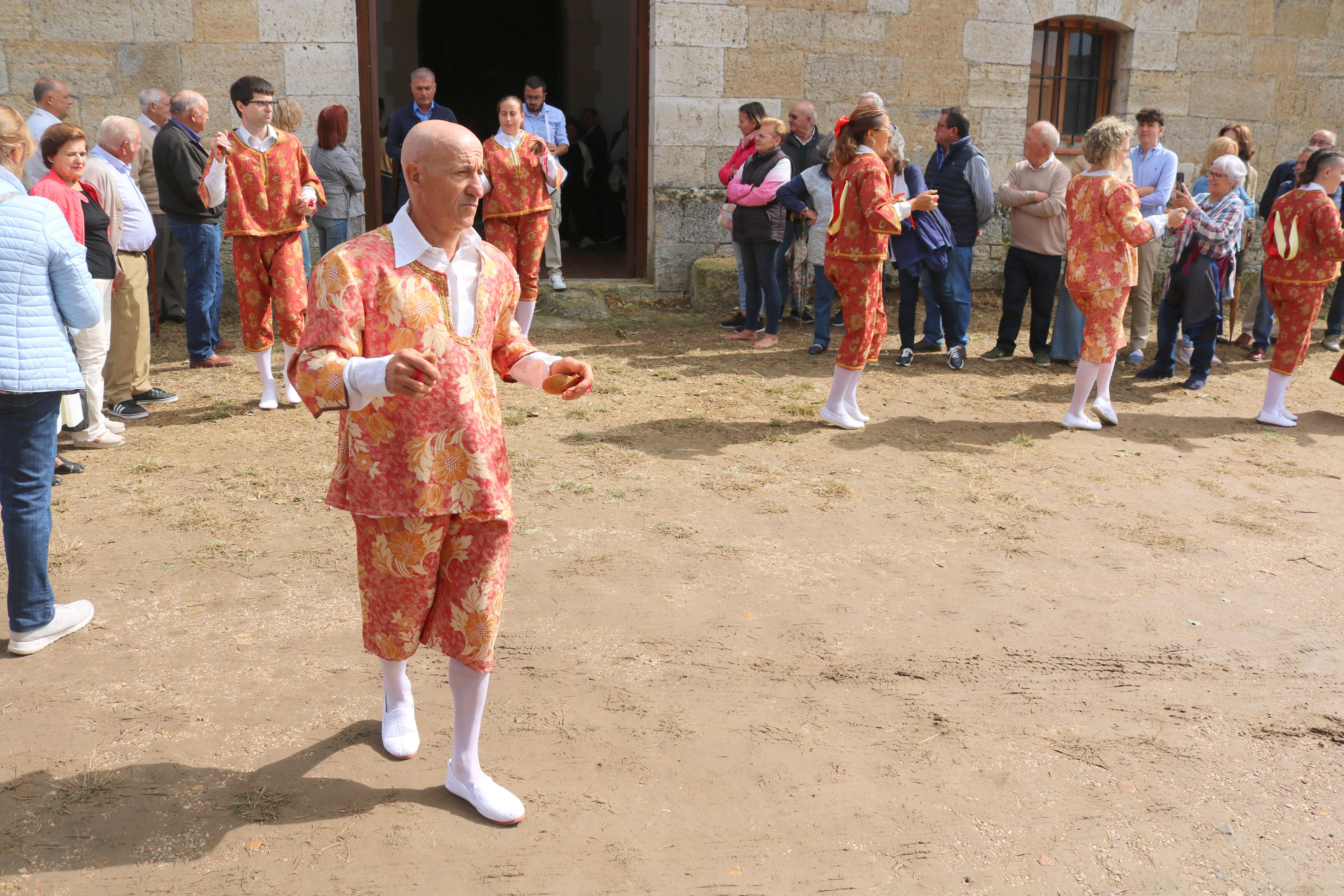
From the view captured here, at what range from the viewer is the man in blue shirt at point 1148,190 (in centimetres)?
836

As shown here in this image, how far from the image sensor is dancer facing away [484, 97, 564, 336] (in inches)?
300

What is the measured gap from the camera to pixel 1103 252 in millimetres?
6500

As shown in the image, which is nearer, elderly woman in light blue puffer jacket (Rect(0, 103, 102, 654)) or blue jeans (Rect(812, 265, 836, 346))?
elderly woman in light blue puffer jacket (Rect(0, 103, 102, 654))

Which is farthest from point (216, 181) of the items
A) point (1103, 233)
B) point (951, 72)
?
point (951, 72)

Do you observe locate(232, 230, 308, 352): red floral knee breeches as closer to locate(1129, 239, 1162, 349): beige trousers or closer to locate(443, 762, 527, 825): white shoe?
locate(443, 762, 527, 825): white shoe

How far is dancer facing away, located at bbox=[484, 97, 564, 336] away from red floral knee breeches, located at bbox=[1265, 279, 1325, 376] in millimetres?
5002

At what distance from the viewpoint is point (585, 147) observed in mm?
13930

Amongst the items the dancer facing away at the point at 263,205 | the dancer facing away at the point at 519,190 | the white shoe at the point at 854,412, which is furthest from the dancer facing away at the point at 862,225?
the dancer facing away at the point at 263,205

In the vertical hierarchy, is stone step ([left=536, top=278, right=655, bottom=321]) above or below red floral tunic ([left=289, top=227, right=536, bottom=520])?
below

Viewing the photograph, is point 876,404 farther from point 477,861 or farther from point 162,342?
point 162,342

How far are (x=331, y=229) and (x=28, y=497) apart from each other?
5.33 m

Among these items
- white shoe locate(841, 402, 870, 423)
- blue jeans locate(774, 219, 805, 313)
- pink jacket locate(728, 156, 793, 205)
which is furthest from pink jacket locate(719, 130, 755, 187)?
white shoe locate(841, 402, 870, 423)

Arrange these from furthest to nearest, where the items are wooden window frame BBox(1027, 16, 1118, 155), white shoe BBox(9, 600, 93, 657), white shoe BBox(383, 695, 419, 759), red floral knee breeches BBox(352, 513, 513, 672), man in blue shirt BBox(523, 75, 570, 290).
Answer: wooden window frame BBox(1027, 16, 1118, 155) → man in blue shirt BBox(523, 75, 570, 290) → white shoe BBox(9, 600, 93, 657) → white shoe BBox(383, 695, 419, 759) → red floral knee breeches BBox(352, 513, 513, 672)

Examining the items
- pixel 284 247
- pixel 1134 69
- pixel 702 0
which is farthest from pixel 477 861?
pixel 1134 69
